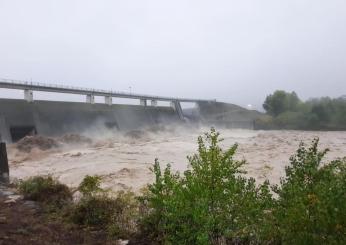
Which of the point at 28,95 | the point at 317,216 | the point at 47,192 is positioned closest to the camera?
the point at 317,216

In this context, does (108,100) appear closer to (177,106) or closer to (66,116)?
(66,116)

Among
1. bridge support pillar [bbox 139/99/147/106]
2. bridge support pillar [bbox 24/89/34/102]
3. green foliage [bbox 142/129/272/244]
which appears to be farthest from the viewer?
bridge support pillar [bbox 139/99/147/106]

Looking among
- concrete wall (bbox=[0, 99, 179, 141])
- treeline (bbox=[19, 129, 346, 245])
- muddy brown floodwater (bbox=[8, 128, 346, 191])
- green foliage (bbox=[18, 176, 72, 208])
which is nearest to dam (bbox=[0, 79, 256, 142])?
concrete wall (bbox=[0, 99, 179, 141])

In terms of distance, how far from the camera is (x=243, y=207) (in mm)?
4293

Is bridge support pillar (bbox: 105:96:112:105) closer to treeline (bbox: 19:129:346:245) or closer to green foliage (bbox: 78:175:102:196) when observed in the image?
green foliage (bbox: 78:175:102:196)

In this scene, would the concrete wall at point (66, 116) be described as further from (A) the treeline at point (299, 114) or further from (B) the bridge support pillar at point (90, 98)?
(A) the treeline at point (299, 114)

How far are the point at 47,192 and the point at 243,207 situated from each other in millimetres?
5516

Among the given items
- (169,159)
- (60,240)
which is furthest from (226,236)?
(169,159)

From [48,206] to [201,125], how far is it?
52.1m

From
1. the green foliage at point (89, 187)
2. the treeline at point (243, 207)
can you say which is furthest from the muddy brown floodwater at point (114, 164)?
the treeline at point (243, 207)

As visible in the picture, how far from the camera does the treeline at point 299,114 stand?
1922 inches

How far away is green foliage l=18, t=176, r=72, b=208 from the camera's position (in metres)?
8.00

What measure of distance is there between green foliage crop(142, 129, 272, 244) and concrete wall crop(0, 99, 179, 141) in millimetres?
26526

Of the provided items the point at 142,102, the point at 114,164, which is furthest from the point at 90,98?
the point at 114,164
